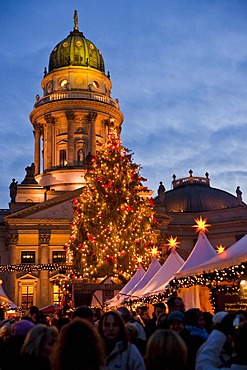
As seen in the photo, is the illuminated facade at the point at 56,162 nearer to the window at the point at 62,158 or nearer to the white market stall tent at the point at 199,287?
the window at the point at 62,158

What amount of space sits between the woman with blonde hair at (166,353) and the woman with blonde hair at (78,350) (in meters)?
0.38

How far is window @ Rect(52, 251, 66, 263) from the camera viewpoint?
178 feet

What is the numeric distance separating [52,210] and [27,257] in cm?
523

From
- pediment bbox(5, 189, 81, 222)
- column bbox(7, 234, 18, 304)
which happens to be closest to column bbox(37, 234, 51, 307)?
pediment bbox(5, 189, 81, 222)

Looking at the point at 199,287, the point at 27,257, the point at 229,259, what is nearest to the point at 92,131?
the point at 27,257

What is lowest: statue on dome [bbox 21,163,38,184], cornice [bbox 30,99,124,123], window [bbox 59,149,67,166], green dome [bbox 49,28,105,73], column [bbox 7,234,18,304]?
column [bbox 7,234,18,304]

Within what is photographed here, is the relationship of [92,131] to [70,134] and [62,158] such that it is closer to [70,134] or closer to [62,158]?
[70,134]

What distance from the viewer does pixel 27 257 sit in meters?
54.3

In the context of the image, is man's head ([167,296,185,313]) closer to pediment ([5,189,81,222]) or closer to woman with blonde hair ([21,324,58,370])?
woman with blonde hair ([21,324,58,370])

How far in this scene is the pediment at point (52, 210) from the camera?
173ft

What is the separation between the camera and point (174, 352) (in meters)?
4.25

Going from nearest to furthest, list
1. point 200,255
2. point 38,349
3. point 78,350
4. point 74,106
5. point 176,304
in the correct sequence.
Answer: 1. point 78,350
2. point 38,349
3. point 176,304
4. point 200,255
5. point 74,106

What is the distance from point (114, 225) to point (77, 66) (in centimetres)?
4028

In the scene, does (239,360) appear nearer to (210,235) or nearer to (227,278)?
(227,278)
